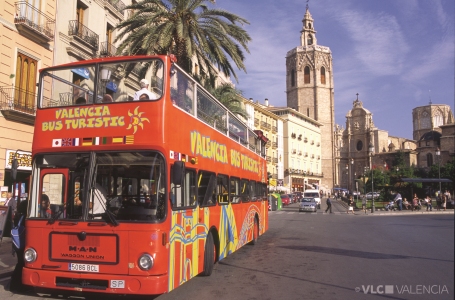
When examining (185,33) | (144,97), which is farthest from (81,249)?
(185,33)

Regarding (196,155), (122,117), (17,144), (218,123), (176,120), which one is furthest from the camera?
(17,144)

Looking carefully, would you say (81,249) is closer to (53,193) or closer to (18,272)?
(53,193)

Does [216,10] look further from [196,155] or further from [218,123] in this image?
[196,155]

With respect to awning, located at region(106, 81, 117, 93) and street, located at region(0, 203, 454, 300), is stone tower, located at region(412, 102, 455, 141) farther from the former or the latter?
awning, located at region(106, 81, 117, 93)

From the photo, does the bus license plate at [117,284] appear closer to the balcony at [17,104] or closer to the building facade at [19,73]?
the building facade at [19,73]

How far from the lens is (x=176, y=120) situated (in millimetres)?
6820

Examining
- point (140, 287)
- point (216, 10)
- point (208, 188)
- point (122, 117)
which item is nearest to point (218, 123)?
point (208, 188)

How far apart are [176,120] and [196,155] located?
119 centimetres

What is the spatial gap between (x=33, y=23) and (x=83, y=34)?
394 centimetres

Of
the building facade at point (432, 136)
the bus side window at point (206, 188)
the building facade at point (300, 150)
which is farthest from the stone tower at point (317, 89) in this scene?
the bus side window at point (206, 188)

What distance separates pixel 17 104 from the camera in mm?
16703

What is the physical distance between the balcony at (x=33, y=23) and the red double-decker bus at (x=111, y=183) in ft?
38.5

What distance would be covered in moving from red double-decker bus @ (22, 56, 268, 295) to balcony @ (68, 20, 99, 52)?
48.0 feet

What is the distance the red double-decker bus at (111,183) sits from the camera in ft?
19.4
